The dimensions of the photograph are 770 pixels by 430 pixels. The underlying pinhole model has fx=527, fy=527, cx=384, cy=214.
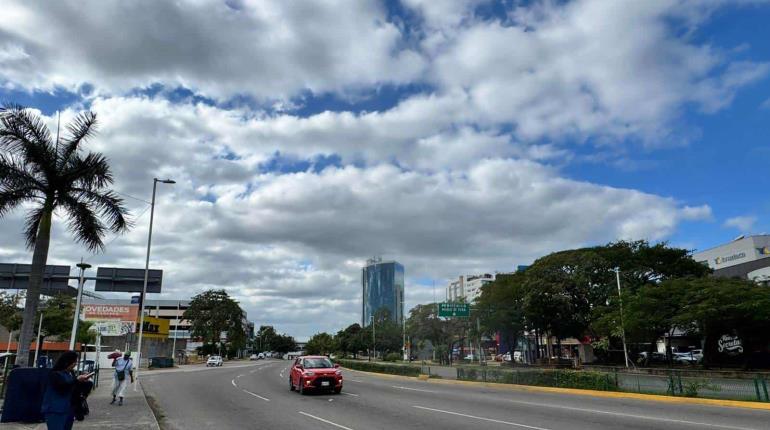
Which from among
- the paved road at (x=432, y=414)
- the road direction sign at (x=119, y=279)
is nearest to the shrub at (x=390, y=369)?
the road direction sign at (x=119, y=279)

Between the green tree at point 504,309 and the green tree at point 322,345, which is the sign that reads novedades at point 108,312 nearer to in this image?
the green tree at point 504,309

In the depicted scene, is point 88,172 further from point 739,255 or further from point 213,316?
point 739,255

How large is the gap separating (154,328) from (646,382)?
67.4m

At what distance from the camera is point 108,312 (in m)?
59.8

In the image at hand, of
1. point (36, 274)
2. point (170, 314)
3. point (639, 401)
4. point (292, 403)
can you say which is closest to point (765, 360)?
point (639, 401)

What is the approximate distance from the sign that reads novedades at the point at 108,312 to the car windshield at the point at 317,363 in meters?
44.5

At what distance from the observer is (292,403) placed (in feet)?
61.5

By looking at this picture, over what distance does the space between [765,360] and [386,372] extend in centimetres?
3332

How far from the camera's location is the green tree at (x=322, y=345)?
145m

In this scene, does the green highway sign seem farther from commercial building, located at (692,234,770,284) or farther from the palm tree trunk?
commercial building, located at (692,234,770,284)

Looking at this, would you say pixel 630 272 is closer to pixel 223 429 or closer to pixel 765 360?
pixel 765 360

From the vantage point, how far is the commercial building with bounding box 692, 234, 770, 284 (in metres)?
69.3

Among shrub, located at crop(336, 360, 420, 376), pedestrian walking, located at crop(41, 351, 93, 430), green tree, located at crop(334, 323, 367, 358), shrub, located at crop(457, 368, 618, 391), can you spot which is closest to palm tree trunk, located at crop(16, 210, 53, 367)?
pedestrian walking, located at crop(41, 351, 93, 430)

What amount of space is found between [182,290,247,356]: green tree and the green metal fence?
65023mm
